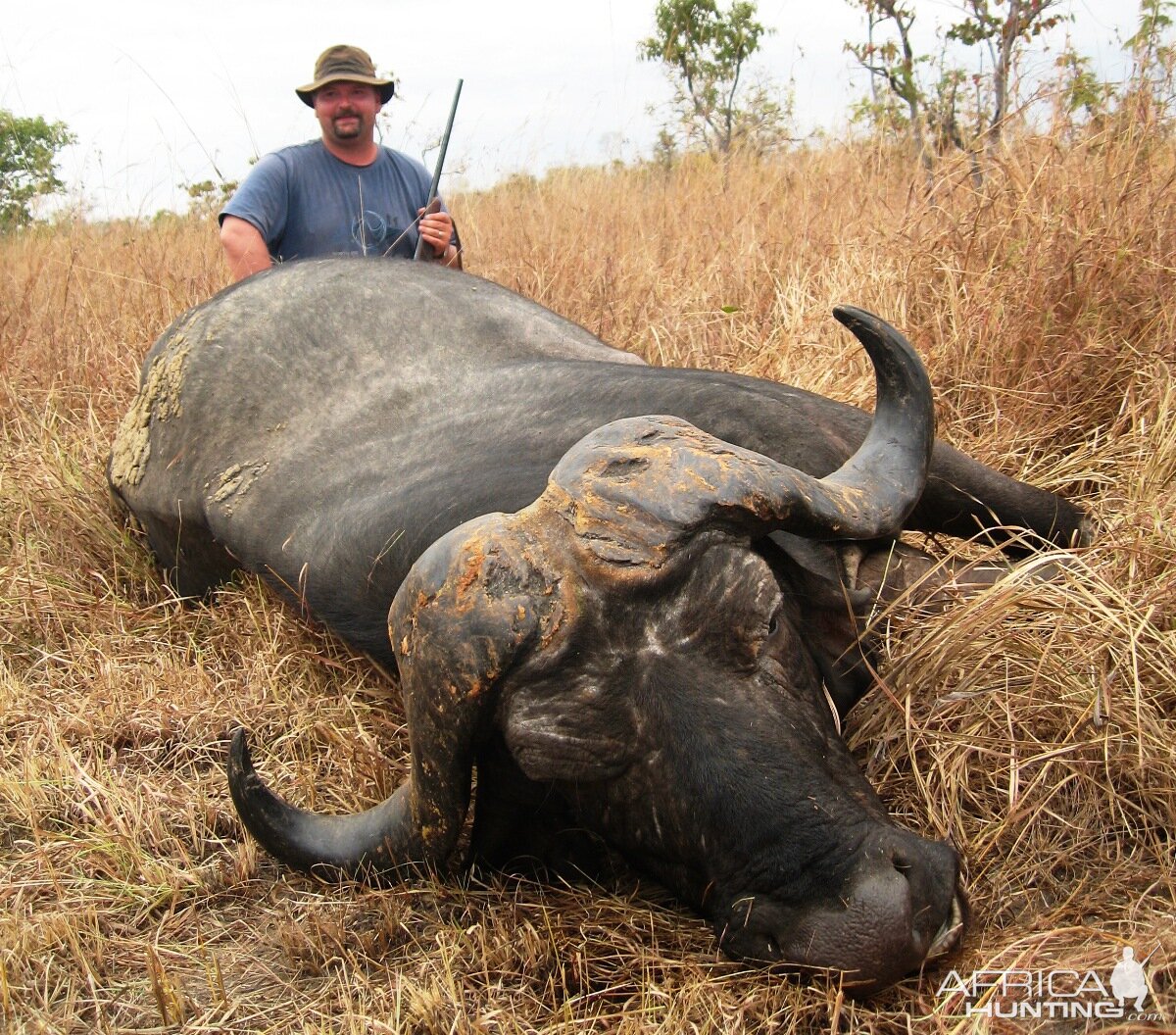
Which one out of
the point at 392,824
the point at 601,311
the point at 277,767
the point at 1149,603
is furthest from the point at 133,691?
the point at 601,311

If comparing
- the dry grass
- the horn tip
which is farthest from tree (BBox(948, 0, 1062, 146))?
the horn tip

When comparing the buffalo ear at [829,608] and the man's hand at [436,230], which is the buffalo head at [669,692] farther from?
the man's hand at [436,230]

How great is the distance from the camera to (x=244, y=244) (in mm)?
5449

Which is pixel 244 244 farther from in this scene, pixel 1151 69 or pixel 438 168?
pixel 1151 69

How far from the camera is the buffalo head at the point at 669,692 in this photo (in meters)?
1.94

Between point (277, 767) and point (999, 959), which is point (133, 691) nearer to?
point (277, 767)

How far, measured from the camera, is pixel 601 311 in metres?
5.82

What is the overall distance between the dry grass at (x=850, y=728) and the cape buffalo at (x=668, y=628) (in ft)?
0.51

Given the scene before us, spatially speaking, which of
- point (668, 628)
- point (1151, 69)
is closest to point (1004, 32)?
point (1151, 69)

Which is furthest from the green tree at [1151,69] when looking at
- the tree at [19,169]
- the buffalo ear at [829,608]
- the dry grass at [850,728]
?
the tree at [19,169]

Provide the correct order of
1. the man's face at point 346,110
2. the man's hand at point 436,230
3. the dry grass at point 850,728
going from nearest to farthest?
the dry grass at point 850,728, the man's hand at point 436,230, the man's face at point 346,110

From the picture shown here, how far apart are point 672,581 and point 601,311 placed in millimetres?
3929

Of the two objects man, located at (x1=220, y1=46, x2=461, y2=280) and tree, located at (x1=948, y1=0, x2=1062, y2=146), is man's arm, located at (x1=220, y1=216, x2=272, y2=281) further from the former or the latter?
tree, located at (x1=948, y1=0, x2=1062, y2=146)

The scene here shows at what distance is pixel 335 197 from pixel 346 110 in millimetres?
453
